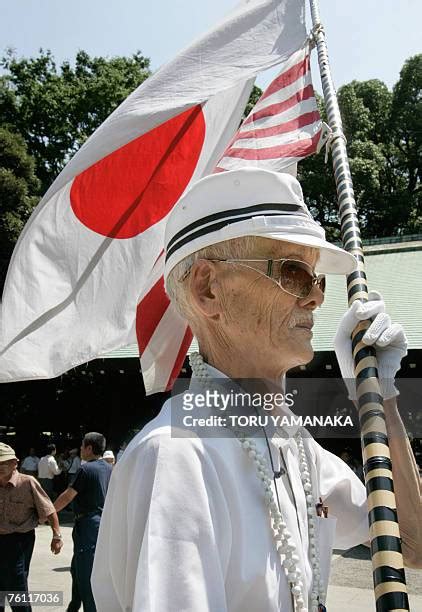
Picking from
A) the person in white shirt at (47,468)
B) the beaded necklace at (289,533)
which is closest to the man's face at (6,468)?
the beaded necklace at (289,533)

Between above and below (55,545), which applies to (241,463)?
below

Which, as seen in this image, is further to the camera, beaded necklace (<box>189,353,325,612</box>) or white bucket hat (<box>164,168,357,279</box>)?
white bucket hat (<box>164,168,357,279</box>)

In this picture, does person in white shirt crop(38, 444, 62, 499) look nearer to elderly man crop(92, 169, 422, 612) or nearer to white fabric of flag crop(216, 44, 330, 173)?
white fabric of flag crop(216, 44, 330, 173)

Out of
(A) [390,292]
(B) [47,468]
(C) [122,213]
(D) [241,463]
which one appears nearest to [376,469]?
(D) [241,463]

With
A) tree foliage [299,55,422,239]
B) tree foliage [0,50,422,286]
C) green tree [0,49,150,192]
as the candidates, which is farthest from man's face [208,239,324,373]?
tree foliage [299,55,422,239]

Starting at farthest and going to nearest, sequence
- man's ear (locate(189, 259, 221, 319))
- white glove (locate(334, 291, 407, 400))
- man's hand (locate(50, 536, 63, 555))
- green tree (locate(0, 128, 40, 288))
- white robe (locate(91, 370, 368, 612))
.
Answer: green tree (locate(0, 128, 40, 288))
man's hand (locate(50, 536, 63, 555))
white glove (locate(334, 291, 407, 400))
man's ear (locate(189, 259, 221, 319))
white robe (locate(91, 370, 368, 612))

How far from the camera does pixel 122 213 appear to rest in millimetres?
3041

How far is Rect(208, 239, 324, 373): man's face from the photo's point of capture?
1.50 m

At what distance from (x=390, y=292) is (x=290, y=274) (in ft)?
36.1

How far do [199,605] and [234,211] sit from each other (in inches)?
32.9

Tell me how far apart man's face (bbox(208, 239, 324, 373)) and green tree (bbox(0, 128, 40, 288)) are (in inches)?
560

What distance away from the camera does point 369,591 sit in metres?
6.59

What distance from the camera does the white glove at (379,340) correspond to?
1.75 metres

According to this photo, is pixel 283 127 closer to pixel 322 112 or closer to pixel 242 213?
pixel 242 213
